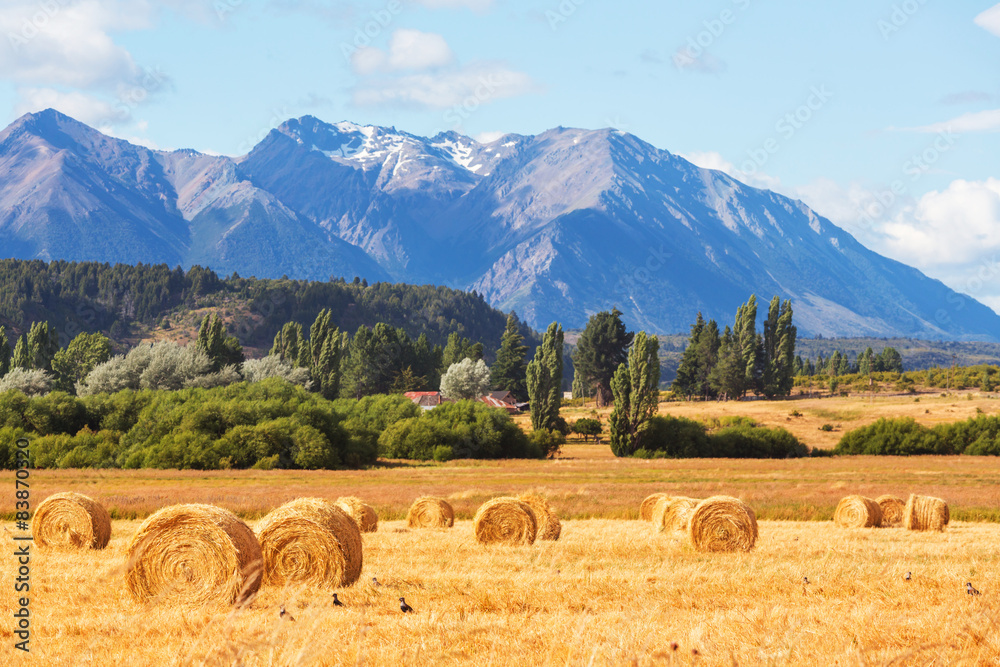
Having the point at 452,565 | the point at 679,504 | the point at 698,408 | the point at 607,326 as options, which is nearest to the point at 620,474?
the point at 679,504

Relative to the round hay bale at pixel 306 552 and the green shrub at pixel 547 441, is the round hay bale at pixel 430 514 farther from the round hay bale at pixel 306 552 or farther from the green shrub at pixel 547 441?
the green shrub at pixel 547 441

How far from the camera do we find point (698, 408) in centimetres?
9688

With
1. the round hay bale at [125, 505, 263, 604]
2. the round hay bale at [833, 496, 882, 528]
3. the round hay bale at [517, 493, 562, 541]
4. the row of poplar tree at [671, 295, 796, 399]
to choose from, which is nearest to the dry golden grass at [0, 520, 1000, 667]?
the round hay bale at [125, 505, 263, 604]

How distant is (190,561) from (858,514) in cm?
1962

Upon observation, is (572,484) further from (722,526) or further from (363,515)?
(722,526)

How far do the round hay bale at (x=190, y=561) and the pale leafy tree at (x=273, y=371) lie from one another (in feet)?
276

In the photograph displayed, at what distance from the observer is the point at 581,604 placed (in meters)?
11.6

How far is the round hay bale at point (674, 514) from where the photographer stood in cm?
2230

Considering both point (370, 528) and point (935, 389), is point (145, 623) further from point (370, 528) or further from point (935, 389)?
point (935, 389)

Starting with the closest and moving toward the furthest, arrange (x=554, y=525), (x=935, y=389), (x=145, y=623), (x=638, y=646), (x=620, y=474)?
(x=638, y=646) → (x=145, y=623) → (x=554, y=525) → (x=620, y=474) → (x=935, y=389)

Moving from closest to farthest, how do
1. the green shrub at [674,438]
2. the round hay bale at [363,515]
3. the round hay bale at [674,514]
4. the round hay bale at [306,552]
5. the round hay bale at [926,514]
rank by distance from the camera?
the round hay bale at [306,552]
the round hay bale at [363,515]
the round hay bale at [674,514]
the round hay bale at [926,514]
the green shrub at [674,438]

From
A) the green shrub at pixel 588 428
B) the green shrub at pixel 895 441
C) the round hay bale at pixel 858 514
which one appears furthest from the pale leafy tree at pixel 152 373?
the round hay bale at pixel 858 514

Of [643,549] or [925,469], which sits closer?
[643,549]

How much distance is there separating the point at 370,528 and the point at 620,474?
27630 mm
